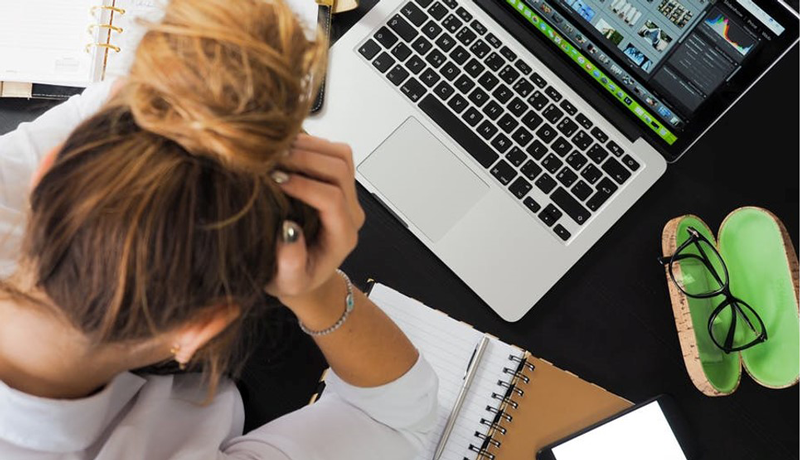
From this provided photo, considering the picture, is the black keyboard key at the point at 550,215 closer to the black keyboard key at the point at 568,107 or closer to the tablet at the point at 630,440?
the black keyboard key at the point at 568,107

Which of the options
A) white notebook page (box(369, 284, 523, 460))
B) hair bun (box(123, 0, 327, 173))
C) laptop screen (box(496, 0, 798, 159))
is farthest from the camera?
white notebook page (box(369, 284, 523, 460))

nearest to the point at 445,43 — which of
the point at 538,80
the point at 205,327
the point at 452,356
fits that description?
the point at 538,80

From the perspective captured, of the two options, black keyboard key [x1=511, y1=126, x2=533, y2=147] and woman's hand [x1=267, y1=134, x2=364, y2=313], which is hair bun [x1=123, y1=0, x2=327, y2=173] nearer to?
woman's hand [x1=267, y1=134, x2=364, y2=313]

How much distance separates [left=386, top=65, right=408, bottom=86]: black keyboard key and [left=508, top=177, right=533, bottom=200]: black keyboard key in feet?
0.63

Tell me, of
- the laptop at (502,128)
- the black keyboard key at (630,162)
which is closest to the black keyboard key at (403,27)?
the laptop at (502,128)

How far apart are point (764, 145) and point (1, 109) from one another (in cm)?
96

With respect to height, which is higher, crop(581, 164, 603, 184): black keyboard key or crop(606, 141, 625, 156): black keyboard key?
crop(606, 141, 625, 156): black keyboard key

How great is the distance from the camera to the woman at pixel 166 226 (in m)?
0.33

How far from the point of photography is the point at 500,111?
31.3 inches

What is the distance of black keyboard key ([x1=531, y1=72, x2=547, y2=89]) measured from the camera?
80 cm

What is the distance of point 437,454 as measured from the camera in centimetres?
71

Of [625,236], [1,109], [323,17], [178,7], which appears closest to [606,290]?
[625,236]


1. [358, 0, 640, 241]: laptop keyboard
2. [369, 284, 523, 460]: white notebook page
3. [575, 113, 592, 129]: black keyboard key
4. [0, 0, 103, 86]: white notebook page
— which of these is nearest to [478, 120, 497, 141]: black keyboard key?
[358, 0, 640, 241]: laptop keyboard

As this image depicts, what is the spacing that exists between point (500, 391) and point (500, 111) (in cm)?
34
